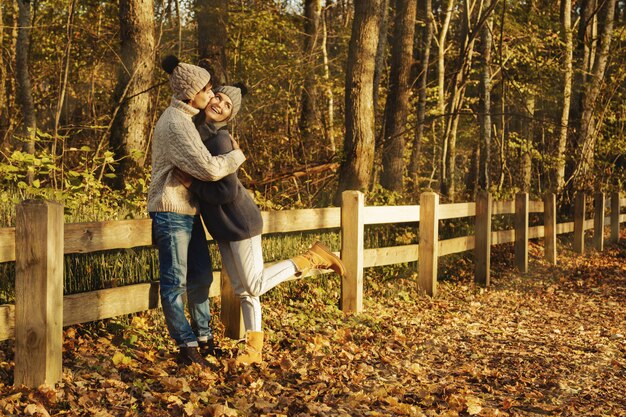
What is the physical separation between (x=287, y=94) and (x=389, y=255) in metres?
6.13

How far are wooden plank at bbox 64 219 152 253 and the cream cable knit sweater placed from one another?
295 millimetres

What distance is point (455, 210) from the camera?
34.9ft

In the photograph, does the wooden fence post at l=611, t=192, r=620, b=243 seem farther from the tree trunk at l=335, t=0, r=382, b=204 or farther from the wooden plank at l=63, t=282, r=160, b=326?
the wooden plank at l=63, t=282, r=160, b=326

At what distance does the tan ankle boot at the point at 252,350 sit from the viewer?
5828 millimetres

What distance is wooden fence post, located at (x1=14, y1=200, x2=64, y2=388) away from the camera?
15.8 feet

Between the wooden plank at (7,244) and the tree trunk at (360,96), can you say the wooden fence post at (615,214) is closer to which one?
the tree trunk at (360,96)

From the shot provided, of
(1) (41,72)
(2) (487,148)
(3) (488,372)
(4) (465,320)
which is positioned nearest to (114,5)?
(1) (41,72)

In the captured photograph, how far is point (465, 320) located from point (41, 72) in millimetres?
11483

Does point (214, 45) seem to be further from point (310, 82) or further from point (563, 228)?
point (563, 228)

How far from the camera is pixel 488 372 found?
243 inches

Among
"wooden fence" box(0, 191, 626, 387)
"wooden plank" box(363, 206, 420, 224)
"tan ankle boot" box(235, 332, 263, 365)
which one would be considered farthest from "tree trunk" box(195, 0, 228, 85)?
"tan ankle boot" box(235, 332, 263, 365)

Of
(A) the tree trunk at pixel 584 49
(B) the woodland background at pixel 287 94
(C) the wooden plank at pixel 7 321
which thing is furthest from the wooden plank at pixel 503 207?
(C) the wooden plank at pixel 7 321

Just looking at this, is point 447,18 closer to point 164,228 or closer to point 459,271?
point 459,271

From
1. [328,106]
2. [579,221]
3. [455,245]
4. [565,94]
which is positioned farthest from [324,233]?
[565,94]
